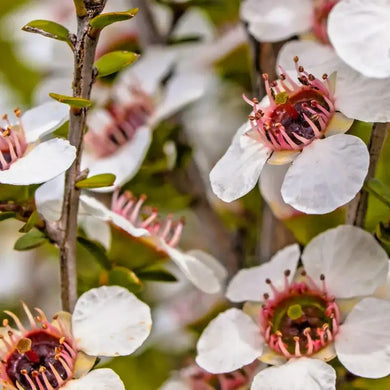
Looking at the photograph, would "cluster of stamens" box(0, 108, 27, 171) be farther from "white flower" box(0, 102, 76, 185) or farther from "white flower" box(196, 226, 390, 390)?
"white flower" box(196, 226, 390, 390)

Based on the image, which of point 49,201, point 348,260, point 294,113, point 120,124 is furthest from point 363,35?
point 120,124

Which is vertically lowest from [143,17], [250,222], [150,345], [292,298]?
[150,345]

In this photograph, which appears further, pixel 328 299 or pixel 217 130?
pixel 217 130

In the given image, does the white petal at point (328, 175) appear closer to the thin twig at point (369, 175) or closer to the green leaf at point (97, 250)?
the thin twig at point (369, 175)

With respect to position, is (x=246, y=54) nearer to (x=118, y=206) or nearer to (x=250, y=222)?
(x=250, y=222)

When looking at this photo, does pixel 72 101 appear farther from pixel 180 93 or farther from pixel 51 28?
pixel 180 93

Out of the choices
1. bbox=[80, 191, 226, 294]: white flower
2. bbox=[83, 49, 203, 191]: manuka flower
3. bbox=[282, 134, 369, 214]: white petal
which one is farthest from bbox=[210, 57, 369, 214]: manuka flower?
bbox=[83, 49, 203, 191]: manuka flower

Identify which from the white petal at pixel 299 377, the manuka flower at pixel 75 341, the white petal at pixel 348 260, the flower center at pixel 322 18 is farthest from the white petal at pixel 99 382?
the flower center at pixel 322 18

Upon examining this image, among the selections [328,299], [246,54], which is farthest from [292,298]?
[246,54]
